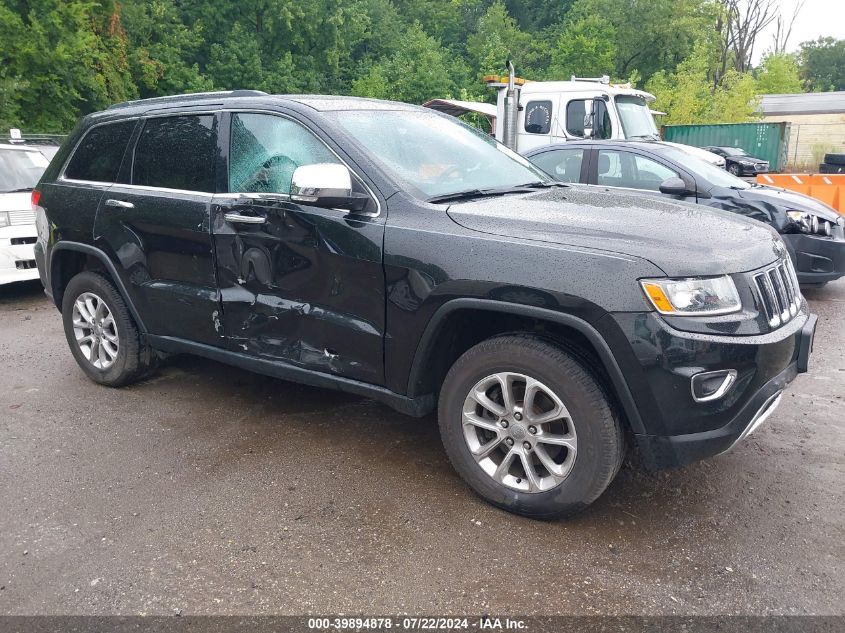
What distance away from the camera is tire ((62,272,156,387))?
4773 millimetres

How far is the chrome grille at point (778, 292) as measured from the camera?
116 inches

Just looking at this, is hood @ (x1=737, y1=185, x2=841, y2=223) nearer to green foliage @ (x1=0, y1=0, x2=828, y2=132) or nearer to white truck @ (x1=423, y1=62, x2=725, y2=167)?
white truck @ (x1=423, y1=62, x2=725, y2=167)

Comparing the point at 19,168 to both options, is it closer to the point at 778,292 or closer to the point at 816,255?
the point at 778,292

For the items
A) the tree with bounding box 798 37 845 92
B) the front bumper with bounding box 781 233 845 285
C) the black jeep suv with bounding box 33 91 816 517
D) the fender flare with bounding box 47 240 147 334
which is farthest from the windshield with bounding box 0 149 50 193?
the tree with bounding box 798 37 845 92

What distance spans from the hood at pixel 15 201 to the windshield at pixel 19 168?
200 mm

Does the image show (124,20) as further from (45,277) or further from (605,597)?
(605,597)

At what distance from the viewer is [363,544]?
3049 mm

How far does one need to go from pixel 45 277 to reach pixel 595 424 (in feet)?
13.8

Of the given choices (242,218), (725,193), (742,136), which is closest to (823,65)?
(742,136)

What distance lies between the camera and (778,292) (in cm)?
309

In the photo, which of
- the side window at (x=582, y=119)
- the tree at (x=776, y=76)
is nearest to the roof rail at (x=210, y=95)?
the side window at (x=582, y=119)

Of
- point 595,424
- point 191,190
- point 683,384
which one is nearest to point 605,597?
point 595,424

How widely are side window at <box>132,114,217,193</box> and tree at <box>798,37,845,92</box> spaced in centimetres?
8626

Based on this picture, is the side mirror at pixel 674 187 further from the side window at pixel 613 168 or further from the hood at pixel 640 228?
the hood at pixel 640 228
